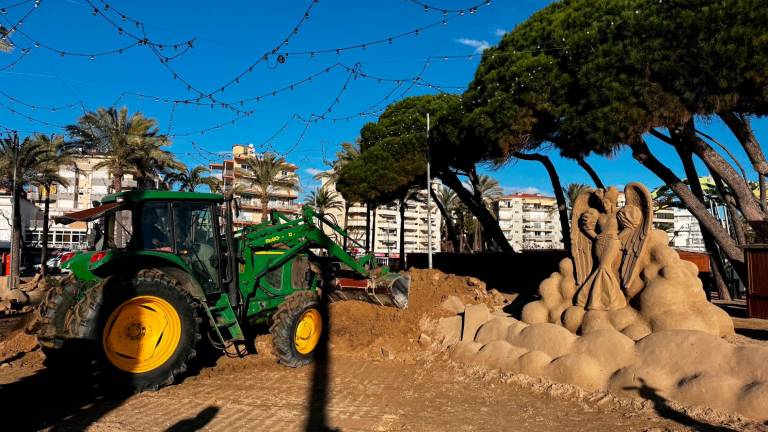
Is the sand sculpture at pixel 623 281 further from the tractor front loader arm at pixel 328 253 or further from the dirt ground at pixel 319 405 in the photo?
the tractor front loader arm at pixel 328 253

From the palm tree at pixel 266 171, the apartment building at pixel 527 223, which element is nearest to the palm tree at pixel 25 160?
the palm tree at pixel 266 171

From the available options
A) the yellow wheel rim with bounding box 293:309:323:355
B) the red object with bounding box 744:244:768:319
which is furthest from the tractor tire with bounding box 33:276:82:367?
the red object with bounding box 744:244:768:319

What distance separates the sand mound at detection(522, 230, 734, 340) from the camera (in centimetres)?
775

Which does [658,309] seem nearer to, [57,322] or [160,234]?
[160,234]

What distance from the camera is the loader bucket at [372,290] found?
11.0 m

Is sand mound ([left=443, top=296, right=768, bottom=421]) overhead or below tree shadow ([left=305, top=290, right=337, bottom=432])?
overhead

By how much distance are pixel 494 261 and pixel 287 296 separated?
1726 cm

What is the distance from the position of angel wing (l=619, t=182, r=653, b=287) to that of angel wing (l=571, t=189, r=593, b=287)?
629mm

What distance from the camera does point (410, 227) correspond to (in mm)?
93750

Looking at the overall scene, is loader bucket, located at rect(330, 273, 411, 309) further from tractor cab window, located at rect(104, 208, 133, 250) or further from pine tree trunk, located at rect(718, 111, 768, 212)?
pine tree trunk, located at rect(718, 111, 768, 212)

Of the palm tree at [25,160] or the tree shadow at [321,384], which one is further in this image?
the palm tree at [25,160]

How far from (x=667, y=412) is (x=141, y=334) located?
20.1 ft

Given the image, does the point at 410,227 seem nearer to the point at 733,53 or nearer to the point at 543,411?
the point at 733,53

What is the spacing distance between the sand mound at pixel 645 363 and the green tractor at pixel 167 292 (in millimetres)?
3314
